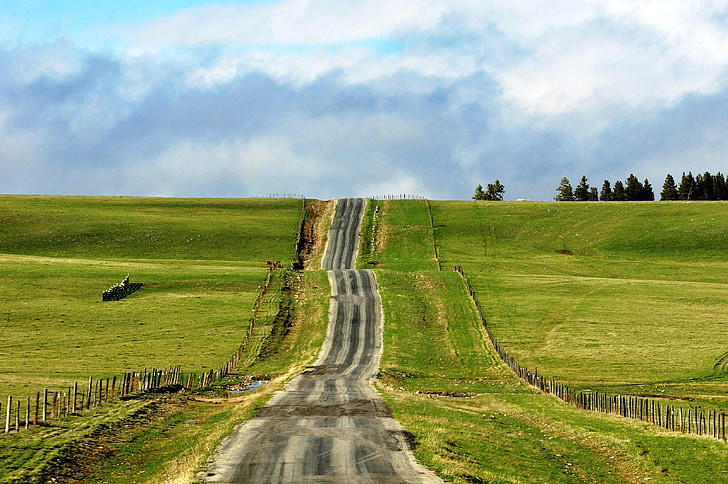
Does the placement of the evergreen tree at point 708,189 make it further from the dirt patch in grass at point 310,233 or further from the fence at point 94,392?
the fence at point 94,392

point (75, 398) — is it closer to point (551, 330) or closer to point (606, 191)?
point (551, 330)

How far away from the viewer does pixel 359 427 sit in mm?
30719

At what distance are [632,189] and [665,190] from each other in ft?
25.8

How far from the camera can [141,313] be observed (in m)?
70.3

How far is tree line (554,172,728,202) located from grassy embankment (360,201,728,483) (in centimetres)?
4760

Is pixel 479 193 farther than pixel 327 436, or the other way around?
pixel 479 193

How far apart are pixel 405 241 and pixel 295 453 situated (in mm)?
90162

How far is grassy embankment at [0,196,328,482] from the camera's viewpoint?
2844 centimetres

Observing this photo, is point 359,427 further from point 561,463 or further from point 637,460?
point 637,460

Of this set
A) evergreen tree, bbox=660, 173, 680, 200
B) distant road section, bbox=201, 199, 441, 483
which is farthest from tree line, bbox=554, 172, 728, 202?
distant road section, bbox=201, 199, 441, 483

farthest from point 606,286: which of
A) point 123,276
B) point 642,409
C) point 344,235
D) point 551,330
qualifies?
point 123,276

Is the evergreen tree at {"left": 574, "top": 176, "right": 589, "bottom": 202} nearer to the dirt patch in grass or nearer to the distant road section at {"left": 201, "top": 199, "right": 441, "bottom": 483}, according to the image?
the dirt patch in grass

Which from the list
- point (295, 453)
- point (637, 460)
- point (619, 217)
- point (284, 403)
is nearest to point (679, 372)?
point (637, 460)

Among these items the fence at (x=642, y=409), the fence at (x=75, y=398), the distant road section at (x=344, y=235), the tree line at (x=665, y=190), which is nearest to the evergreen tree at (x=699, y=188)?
the tree line at (x=665, y=190)
